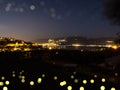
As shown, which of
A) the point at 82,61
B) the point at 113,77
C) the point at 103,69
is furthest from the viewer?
the point at 82,61

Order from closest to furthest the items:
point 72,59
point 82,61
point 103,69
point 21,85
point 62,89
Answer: point 62,89
point 21,85
point 103,69
point 82,61
point 72,59

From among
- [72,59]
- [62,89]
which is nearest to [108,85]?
[62,89]

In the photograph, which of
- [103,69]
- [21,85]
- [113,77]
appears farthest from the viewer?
[103,69]

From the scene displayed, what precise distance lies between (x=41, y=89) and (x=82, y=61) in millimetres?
19507

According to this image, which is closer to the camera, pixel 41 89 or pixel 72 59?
pixel 41 89

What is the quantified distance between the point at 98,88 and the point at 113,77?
5185 mm

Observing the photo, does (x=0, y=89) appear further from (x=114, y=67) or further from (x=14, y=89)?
(x=114, y=67)

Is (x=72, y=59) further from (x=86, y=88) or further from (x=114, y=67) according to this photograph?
(x=86, y=88)

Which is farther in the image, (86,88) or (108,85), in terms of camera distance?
(108,85)

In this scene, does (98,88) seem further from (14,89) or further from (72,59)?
(72,59)

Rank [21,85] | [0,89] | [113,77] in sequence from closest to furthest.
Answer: [0,89]
[21,85]
[113,77]

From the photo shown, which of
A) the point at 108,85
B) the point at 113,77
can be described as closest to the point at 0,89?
the point at 108,85

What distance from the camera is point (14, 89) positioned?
48.1ft

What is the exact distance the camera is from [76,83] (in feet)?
53.6
